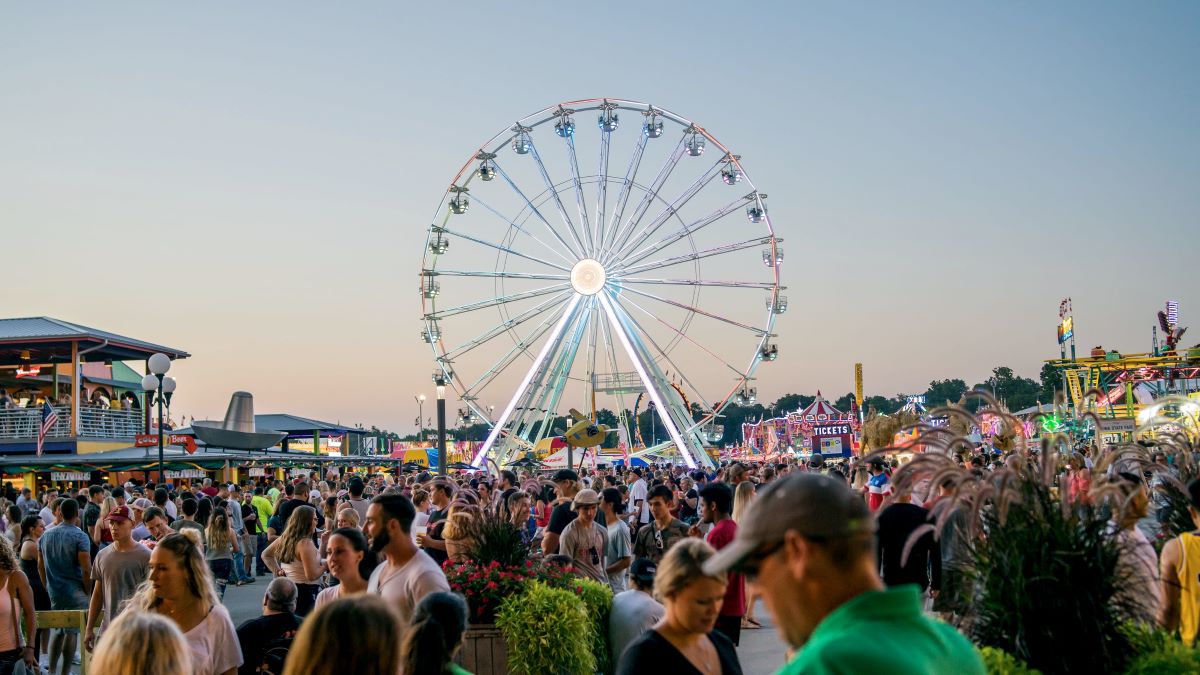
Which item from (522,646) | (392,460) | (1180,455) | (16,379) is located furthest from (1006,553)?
(392,460)

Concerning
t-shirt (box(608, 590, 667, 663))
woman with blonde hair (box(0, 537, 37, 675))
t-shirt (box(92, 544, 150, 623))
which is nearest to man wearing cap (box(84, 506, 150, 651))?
t-shirt (box(92, 544, 150, 623))

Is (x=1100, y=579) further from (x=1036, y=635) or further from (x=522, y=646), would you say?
(x=522, y=646)

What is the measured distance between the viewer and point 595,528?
973cm

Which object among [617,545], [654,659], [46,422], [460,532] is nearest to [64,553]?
[460,532]

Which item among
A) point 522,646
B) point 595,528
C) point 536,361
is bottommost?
point 522,646

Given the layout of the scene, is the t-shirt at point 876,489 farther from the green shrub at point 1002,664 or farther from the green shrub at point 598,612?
the green shrub at point 1002,664

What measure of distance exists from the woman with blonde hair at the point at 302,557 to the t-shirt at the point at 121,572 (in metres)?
1.09

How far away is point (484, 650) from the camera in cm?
794

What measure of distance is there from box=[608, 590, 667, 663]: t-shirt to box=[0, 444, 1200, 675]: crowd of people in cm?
1

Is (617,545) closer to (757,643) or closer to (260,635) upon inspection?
(757,643)

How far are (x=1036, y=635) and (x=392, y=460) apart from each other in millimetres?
Result: 51454

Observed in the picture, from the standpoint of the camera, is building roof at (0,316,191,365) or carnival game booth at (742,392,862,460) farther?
carnival game booth at (742,392,862,460)

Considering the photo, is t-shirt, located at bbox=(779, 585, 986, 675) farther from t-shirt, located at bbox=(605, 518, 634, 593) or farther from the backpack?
t-shirt, located at bbox=(605, 518, 634, 593)

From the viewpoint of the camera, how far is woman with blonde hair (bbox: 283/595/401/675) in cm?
311
